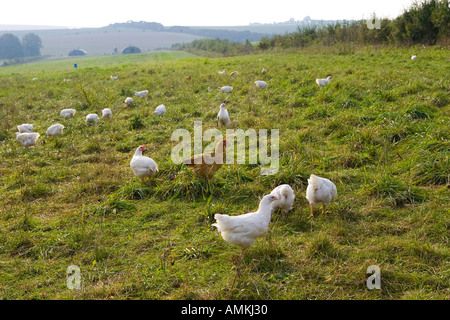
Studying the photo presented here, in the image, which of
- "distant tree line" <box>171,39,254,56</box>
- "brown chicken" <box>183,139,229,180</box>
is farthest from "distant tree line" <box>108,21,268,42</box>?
"brown chicken" <box>183,139,229,180</box>

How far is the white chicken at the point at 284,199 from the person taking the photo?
427 centimetres

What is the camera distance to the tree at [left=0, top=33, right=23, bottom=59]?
3230 inches

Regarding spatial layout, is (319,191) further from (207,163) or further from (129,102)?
(129,102)

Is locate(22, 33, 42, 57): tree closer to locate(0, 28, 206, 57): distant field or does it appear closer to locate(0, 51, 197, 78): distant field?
locate(0, 28, 206, 57): distant field

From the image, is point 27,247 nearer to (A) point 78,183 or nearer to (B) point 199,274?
(A) point 78,183

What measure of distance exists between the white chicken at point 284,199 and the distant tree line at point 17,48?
91801 millimetres

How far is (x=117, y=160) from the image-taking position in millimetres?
6730

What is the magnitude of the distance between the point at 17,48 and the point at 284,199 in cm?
9595

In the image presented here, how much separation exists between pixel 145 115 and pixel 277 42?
21.5 metres

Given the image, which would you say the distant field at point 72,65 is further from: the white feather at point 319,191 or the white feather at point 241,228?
the white feather at point 241,228

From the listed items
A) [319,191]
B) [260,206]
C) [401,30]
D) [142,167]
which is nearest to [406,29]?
[401,30]

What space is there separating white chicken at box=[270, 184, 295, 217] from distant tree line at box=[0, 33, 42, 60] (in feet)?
301

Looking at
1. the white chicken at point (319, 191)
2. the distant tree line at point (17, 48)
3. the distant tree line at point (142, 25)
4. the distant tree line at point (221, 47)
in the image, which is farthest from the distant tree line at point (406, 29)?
the distant tree line at point (142, 25)

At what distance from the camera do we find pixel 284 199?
14.1 ft
